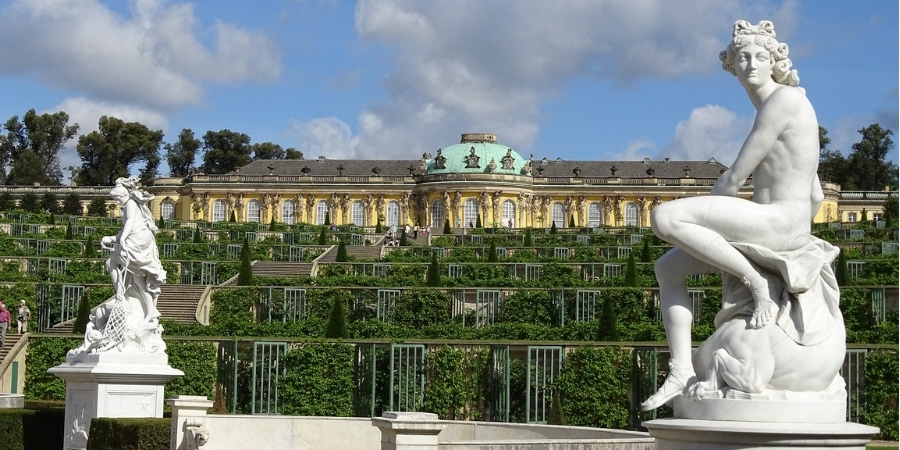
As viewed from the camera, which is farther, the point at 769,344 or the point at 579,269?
the point at 579,269

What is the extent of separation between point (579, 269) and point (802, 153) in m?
27.4

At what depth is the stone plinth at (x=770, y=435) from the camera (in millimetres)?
5332

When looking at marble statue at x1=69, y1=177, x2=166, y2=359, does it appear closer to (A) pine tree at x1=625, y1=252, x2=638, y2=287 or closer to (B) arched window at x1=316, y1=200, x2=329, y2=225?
(A) pine tree at x1=625, y1=252, x2=638, y2=287

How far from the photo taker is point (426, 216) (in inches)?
3002

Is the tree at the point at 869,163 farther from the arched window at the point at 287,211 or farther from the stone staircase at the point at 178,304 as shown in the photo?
the stone staircase at the point at 178,304

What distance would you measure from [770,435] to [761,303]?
1.85 feet

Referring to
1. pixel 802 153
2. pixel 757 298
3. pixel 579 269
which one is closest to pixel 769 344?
pixel 757 298

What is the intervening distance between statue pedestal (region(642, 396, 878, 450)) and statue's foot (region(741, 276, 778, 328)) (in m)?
0.34

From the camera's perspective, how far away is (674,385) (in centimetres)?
582

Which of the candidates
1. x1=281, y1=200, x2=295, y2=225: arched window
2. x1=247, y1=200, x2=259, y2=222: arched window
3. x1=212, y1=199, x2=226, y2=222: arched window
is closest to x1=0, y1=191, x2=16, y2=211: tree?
x1=212, y1=199, x2=226, y2=222: arched window

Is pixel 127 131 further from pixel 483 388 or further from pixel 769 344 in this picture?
pixel 769 344

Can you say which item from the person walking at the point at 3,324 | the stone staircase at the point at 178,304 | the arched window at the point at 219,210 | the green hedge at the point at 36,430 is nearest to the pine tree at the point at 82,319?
the person walking at the point at 3,324

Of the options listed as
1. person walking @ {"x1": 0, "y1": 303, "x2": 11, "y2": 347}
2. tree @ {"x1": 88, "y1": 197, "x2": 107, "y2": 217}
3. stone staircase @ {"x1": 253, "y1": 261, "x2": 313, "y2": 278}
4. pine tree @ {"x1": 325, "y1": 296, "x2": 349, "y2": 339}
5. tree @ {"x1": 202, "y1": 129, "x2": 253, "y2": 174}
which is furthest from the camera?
tree @ {"x1": 202, "y1": 129, "x2": 253, "y2": 174}

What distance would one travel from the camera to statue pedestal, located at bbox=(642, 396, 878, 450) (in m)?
5.34
